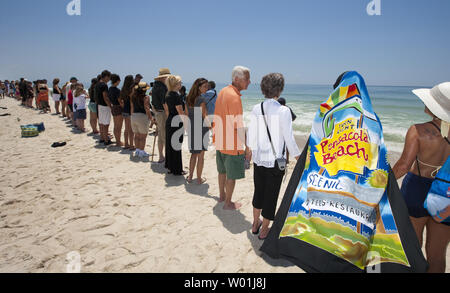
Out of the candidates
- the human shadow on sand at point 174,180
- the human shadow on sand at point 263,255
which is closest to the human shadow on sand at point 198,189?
the human shadow on sand at point 174,180

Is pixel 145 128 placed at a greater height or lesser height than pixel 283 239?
greater

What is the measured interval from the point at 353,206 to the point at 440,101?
1.07 metres

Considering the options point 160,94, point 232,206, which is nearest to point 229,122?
point 232,206

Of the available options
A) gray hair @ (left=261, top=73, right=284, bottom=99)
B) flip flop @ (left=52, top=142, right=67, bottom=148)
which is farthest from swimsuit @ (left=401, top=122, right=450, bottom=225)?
flip flop @ (left=52, top=142, right=67, bottom=148)

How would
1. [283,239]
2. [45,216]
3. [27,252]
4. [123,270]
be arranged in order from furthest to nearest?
[45,216] → [27,252] → [123,270] → [283,239]

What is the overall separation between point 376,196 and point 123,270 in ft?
8.24

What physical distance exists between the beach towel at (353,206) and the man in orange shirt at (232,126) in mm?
1166

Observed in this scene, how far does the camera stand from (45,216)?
11.2 feet

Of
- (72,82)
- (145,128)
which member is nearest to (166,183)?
(145,128)

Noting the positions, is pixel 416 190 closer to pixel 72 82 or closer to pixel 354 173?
pixel 354 173

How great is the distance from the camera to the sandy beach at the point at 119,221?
256 cm

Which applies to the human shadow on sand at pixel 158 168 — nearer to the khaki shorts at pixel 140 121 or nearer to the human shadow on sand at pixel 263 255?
the khaki shorts at pixel 140 121

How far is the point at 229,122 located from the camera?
122 inches

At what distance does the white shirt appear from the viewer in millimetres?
2498
